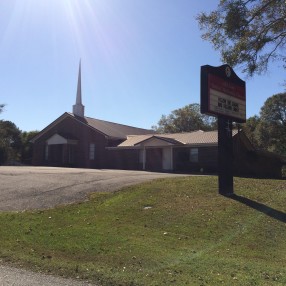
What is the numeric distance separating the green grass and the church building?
1659 cm

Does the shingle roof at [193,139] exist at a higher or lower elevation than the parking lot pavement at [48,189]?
higher

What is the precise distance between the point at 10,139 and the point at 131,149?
25.8 m

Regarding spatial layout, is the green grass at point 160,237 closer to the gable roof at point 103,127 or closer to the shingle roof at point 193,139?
the shingle roof at point 193,139

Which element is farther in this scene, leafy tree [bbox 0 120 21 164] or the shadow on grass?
leafy tree [bbox 0 120 21 164]

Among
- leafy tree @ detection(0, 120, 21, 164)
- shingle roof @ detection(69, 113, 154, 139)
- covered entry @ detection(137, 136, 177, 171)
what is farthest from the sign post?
leafy tree @ detection(0, 120, 21, 164)

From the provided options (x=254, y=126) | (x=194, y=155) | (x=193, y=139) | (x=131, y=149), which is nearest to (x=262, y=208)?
(x=194, y=155)

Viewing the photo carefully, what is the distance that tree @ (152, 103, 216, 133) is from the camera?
218 ft

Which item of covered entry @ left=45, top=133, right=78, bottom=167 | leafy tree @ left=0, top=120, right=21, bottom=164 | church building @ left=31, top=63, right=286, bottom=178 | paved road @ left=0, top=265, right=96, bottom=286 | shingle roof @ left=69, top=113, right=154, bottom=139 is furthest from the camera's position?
leafy tree @ left=0, top=120, right=21, bottom=164

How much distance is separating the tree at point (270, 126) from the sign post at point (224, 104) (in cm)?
3899

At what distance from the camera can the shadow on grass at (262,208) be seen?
11.5 meters

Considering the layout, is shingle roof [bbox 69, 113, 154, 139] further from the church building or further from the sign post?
the sign post

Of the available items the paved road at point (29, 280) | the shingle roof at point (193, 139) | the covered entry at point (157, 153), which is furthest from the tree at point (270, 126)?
the paved road at point (29, 280)

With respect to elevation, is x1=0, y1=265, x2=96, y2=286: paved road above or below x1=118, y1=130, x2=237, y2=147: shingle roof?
below

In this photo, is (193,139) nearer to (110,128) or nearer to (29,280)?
(110,128)
